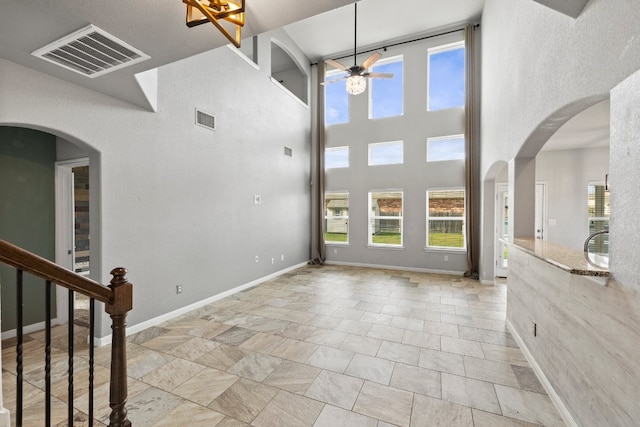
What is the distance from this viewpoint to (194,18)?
1.70 metres

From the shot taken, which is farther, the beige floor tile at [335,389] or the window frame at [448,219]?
the window frame at [448,219]

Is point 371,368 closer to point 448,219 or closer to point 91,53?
point 91,53

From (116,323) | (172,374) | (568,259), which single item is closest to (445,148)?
(568,259)

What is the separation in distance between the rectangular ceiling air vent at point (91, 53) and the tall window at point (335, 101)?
5.89 m

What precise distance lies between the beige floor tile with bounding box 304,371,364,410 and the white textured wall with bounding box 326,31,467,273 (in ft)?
16.5

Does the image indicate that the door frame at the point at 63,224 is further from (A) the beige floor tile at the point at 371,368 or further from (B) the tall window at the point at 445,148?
(B) the tall window at the point at 445,148

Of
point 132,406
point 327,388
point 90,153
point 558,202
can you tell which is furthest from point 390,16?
point 132,406

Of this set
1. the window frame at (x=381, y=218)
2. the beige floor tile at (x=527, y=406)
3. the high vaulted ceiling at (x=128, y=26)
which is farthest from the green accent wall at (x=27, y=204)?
the window frame at (x=381, y=218)

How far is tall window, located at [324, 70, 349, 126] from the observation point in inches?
310

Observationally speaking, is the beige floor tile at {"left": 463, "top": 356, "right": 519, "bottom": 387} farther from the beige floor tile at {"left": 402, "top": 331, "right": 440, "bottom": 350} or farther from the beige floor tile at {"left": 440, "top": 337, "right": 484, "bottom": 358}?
the beige floor tile at {"left": 402, "top": 331, "right": 440, "bottom": 350}

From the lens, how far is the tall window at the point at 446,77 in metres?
6.62

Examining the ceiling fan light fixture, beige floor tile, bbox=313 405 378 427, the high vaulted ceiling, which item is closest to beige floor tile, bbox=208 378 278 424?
beige floor tile, bbox=313 405 378 427

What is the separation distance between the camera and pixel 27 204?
354cm

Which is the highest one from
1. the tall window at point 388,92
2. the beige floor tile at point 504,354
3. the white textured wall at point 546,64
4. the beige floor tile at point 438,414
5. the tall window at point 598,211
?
the tall window at point 388,92
